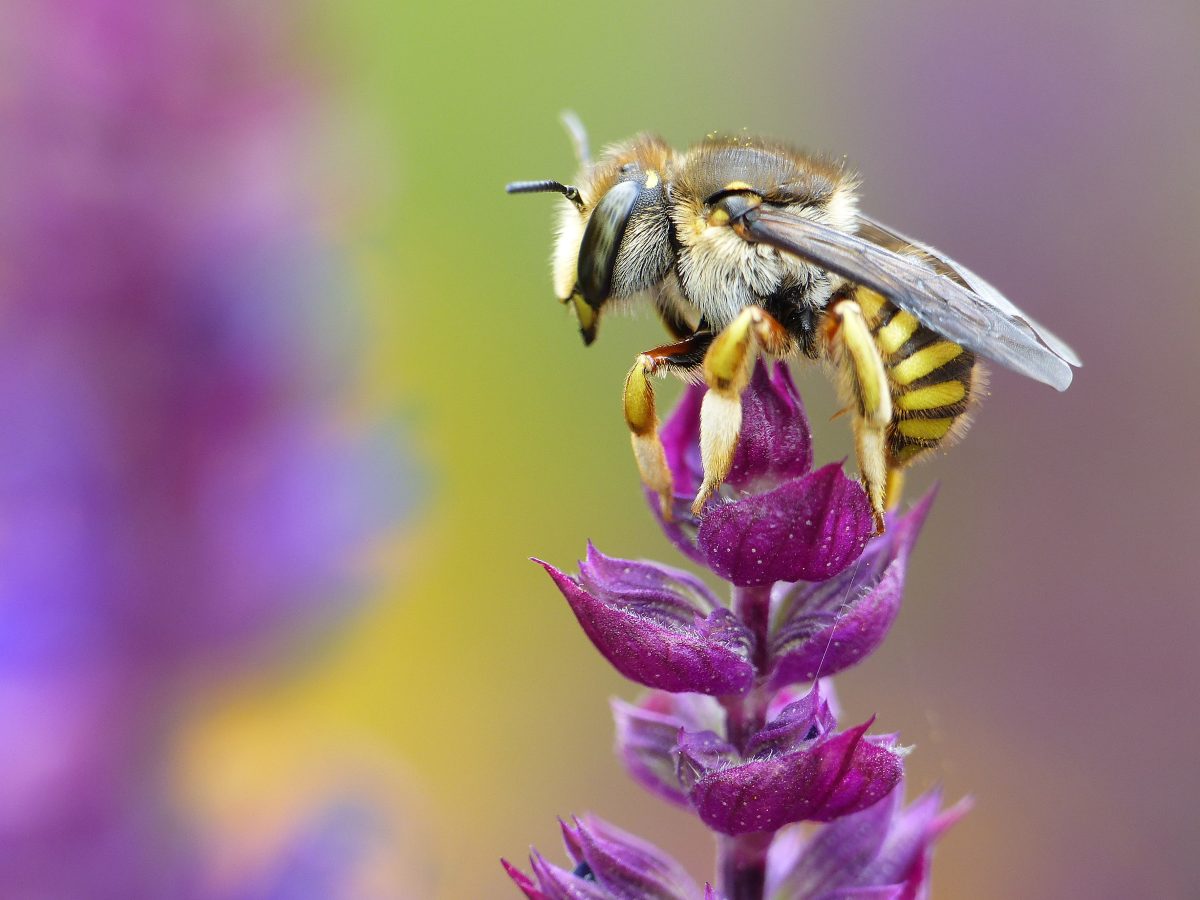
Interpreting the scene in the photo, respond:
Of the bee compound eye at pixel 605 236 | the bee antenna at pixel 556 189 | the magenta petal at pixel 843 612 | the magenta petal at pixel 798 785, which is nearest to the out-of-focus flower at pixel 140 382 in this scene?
the bee antenna at pixel 556 189

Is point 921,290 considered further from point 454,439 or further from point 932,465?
point 454,439

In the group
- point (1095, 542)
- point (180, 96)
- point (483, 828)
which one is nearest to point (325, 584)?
point (180, 96)

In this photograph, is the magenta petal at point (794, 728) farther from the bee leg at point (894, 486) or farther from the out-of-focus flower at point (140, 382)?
the out-of-focus flower at point (140, 382)

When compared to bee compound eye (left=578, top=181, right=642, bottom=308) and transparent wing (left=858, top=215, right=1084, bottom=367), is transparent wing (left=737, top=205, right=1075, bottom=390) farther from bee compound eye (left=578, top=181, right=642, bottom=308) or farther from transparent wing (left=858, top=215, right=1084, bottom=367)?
bee compound eye (left=578, top=181, right=642, bottom=308)

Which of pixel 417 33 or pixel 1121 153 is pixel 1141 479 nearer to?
pixel 1121 153

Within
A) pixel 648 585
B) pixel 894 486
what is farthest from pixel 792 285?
pixel 648 585
